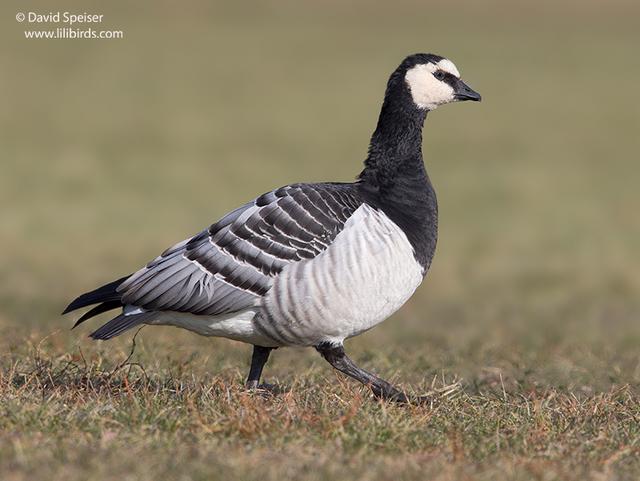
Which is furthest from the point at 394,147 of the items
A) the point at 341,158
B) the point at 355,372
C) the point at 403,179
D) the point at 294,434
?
the point at 341,158

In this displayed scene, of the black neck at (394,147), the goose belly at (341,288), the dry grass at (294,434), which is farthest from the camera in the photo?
the black neck at (394,147)

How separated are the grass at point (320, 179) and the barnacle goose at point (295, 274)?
0.45m

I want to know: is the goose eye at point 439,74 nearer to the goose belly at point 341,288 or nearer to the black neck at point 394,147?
the black neck at point 394,147

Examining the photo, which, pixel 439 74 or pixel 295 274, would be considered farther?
pixel 439 74

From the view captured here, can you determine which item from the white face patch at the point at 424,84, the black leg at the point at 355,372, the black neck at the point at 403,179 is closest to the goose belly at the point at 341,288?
the black leg at the point at 355,372

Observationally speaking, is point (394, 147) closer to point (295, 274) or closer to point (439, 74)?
point (439, 74)

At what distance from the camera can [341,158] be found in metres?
27.0

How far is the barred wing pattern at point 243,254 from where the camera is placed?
7559 mm

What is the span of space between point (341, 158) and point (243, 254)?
1948 centimetres

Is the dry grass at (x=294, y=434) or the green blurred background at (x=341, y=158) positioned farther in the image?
the green blurred background at (x=341, y=158)

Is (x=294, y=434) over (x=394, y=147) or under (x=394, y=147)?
under

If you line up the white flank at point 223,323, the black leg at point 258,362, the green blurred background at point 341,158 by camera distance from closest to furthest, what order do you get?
the white flank at point 223,323 → the black leg at point 258,362 → the green blurred background at point 341,158

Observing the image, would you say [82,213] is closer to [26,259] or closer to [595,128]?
[26,259]

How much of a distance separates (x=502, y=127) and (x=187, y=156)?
9349 mm
